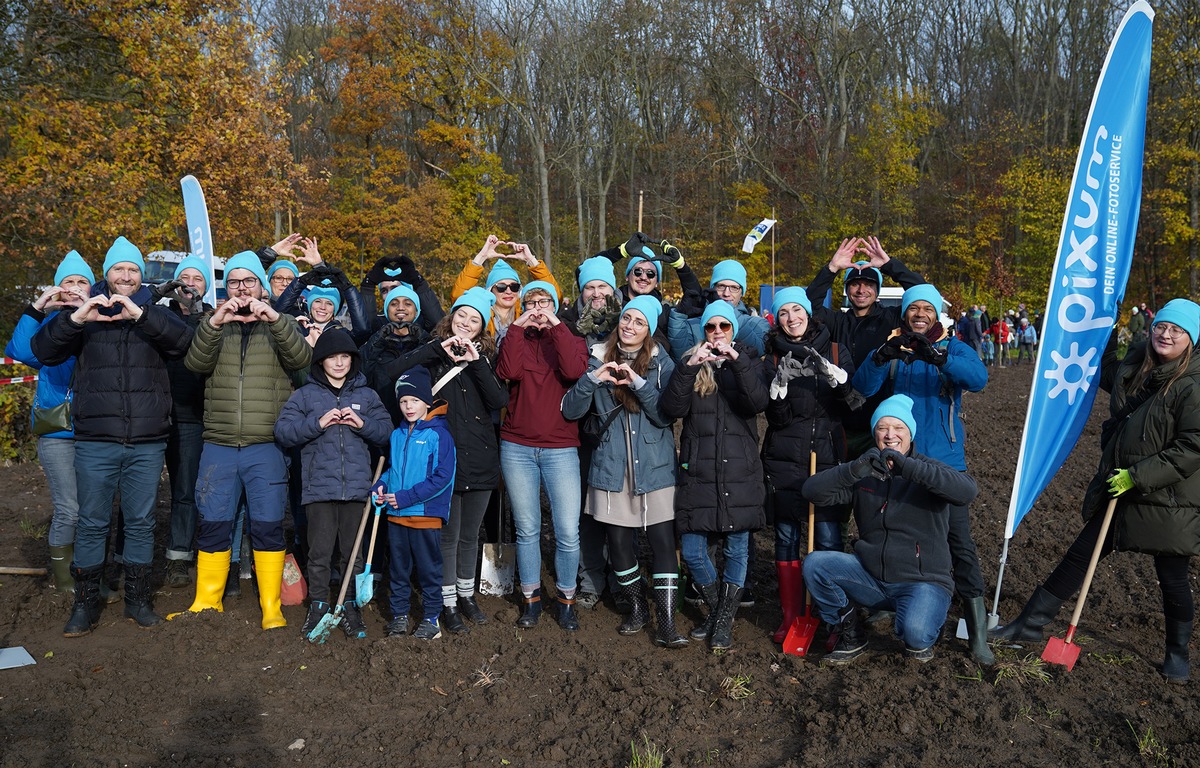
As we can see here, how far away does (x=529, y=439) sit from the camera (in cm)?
561

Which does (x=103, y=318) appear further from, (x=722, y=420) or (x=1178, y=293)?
(x=1178, y=293)

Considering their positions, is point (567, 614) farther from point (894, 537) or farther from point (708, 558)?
point (894, 537)

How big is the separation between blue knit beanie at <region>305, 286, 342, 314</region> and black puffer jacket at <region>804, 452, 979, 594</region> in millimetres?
3560

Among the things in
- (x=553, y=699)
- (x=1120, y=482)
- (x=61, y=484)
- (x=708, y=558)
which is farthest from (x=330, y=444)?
(x=1120, y=482)

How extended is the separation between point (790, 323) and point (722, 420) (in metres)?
0.69

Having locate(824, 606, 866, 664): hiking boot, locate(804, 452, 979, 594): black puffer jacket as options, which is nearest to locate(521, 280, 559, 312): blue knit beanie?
locate(804, 452, 979, 594): black puffer jacket

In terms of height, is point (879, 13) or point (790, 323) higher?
point (879, 13)

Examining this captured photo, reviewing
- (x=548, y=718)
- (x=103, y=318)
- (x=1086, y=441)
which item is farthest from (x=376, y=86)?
(x=548, y=718)

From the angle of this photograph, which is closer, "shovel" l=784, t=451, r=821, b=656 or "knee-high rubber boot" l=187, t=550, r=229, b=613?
"shovel" l=784, t=451, r=821, b=656

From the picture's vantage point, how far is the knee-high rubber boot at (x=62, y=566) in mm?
5898

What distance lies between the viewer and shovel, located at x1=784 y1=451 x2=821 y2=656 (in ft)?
17.0

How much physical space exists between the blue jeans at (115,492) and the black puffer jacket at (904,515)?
13.0 ft

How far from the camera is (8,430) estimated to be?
10.8 meters

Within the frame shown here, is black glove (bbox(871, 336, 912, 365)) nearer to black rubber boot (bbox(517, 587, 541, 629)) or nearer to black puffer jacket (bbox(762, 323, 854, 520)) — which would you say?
black puffer jacket (bbox(762, 323, 854, 520))
